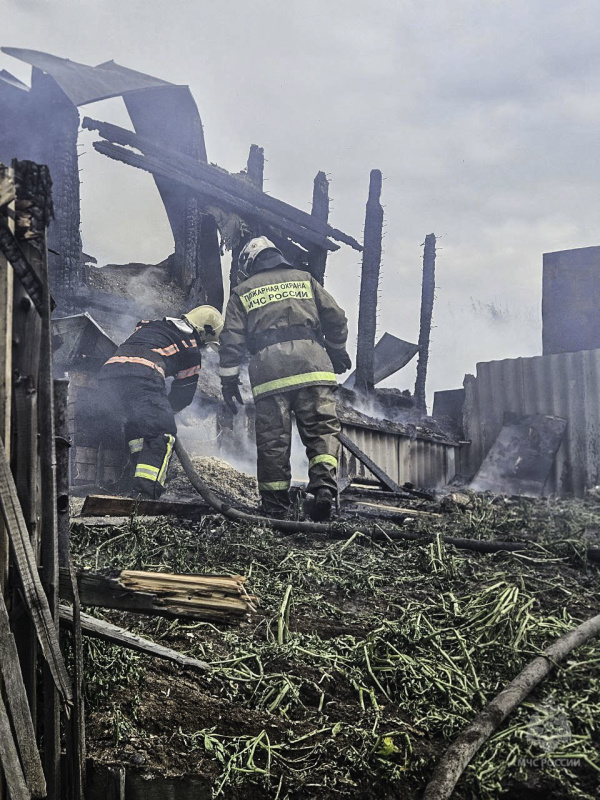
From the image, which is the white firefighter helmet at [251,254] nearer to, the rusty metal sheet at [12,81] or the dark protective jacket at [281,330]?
the dark protective jacket at [281,330]

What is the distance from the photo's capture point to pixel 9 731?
4.99 ft

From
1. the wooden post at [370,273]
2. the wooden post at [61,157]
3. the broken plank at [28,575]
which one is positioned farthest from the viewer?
the wooden post at [370,273]

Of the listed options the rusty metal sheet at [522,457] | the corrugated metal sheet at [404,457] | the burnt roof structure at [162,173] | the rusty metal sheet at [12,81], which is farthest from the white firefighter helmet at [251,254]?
the rusty metal sheet at [12,81]

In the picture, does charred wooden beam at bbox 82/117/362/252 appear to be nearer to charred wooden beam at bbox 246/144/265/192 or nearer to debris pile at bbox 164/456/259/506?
charred wooden beam at bbox 246/144/265/192

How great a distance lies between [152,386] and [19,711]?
4990 mm

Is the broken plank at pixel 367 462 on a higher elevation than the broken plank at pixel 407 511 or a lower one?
higher

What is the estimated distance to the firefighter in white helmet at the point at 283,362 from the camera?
5.79m

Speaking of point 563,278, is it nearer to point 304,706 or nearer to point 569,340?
point 569,340

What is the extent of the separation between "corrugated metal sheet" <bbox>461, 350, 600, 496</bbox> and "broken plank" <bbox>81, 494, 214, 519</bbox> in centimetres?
599

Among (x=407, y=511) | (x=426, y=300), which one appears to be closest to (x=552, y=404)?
(x=407, y=511)

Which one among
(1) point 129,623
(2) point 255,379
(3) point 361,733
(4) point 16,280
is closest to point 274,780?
(3) point 361,733

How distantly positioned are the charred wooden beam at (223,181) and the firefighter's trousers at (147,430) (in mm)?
4862

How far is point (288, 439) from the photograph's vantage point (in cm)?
582

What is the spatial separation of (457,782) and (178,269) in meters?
10.8
